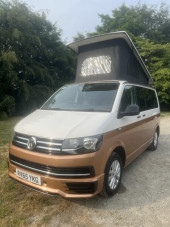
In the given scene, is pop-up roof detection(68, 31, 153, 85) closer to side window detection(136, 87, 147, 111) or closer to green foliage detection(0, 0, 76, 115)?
side window detection(136, 87, 147, 111)

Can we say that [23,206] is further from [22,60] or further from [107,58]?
[22,60]

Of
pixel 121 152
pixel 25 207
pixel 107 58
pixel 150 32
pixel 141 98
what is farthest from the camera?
pixel 150 32

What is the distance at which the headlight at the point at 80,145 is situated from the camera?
92.4 inches

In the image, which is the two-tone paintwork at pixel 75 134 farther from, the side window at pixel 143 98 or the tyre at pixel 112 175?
the side window at pixel 143 98

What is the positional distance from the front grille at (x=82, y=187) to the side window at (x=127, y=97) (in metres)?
1.41

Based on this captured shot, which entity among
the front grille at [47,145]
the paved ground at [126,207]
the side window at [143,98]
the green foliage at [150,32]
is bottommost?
the paved ground at [126,207]

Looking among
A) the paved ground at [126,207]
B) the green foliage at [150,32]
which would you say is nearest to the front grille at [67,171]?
the paved ground at [126,207]

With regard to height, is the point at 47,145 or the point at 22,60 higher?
the point at 22,60

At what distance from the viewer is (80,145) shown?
93.2 inches

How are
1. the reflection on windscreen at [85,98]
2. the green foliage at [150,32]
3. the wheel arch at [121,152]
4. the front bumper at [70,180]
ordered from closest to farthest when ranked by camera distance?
the front bumper at [70,180] → the wheel arch at [121,152] → the reflection on windscreen at [85,98] → the green foliage at [150,32]

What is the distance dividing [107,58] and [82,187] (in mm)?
3256

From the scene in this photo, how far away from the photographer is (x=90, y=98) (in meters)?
3.44

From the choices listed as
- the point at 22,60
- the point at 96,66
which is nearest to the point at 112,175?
the point at 96,66

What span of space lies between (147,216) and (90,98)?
2.15 metres
